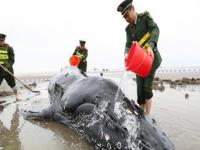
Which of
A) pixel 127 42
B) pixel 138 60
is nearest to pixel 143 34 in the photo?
pixel 127 42

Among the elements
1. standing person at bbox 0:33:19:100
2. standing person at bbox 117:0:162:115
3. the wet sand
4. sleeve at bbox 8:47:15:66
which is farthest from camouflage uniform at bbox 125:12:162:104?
sleeve at bbox 8:47:15:66

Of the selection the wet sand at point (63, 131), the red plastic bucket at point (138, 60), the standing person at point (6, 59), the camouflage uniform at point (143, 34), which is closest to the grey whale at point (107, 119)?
the wet sand at point (63, 131)

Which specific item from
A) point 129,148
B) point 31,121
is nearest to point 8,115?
point 31,121

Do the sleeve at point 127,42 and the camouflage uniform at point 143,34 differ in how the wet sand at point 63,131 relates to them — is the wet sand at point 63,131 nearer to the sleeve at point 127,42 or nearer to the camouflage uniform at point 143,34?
the camouflage uniform at point 143,34

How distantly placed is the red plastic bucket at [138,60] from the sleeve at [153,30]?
2.63ft

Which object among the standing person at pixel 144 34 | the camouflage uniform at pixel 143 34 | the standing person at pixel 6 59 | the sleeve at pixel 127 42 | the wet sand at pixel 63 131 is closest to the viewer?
the wet sand at pixel 63 131

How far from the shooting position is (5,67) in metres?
10.6

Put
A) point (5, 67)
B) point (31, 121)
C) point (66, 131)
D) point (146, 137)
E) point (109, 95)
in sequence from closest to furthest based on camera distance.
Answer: point (146, 137)
point (109, 95)
point (66, 131)
point (31, 121)
point (5, 67)

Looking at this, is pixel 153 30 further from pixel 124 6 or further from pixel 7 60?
pixel 7 60

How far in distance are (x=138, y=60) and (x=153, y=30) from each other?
1286 millimetres

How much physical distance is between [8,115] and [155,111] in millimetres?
3405

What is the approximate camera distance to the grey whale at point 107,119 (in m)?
3.66

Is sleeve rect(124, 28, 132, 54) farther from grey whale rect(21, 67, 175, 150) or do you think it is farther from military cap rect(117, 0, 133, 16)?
grey whale rect(21, 67, 175, 150)

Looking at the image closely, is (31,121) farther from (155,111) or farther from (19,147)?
(155,111)
